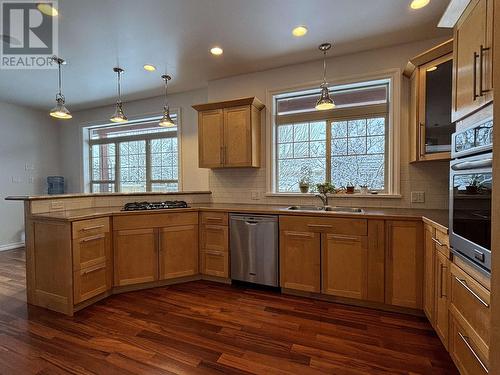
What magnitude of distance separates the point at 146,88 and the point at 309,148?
9.21 ft

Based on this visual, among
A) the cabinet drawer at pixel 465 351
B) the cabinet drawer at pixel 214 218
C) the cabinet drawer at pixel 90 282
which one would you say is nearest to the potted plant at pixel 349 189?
the cabinet drawer at pixel 214 218

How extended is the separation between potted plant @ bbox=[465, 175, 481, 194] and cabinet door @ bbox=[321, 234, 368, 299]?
105 cm

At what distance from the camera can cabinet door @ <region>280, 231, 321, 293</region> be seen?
254 centimetres

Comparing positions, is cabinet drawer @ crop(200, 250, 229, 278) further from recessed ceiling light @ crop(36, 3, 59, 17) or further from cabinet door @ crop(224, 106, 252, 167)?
recessed ceiling light @ crop(36, 3, 59, 17)

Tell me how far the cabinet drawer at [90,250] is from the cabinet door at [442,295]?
9.76 feet

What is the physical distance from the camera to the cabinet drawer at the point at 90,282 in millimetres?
2305

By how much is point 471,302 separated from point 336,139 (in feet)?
7.26

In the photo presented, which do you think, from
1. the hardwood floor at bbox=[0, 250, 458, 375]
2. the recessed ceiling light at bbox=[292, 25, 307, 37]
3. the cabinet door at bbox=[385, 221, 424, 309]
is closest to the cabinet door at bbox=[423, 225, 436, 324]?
the cabinet door at bbox=[385, 221, 424, 309]

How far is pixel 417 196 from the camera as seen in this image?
271cm

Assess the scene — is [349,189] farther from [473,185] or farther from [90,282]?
[90,282]

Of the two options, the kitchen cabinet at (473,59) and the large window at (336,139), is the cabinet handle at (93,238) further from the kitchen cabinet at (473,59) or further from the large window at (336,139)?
the kitchen cabinet at (473,59)

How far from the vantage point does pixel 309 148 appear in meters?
3.32

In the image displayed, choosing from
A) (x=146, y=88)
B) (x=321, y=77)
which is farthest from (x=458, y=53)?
(x=146, y=88)

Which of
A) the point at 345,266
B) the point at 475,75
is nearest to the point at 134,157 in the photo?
the point at 345,266
